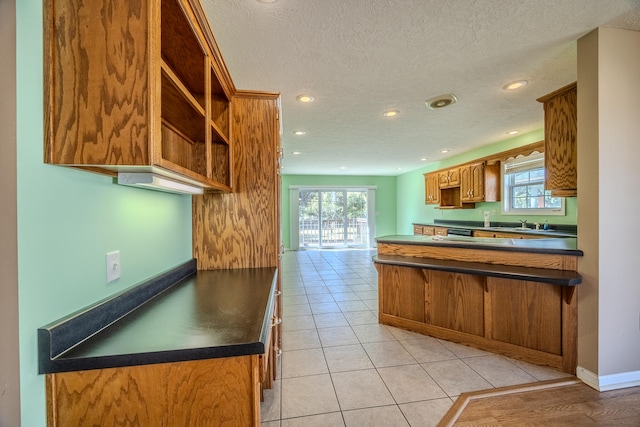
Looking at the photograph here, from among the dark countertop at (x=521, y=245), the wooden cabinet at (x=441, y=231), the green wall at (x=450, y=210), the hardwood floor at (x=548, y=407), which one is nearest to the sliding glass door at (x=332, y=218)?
the green wall at (x=450, y=210)

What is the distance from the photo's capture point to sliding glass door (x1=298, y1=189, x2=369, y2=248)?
8.59 meters

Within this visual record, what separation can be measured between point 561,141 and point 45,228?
3356 mm

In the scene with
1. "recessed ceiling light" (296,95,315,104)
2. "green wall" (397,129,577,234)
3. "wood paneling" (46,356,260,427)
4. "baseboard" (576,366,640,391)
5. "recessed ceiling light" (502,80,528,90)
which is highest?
"recessed ceiling light" (502,80,528,90)

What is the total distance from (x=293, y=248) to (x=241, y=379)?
25.0 ft

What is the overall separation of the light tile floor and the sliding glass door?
17.3ft

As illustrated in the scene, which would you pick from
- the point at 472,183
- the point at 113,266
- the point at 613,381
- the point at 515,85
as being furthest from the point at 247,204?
the point at 472,183

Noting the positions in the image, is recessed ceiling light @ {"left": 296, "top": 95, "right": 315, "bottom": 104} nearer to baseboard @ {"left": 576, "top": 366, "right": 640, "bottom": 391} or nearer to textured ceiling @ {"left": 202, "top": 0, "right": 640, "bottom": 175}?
textured ceiling @ {"left": 202, "top": 0, "right": 640, "bottom": 175}

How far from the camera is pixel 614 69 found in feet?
5.95

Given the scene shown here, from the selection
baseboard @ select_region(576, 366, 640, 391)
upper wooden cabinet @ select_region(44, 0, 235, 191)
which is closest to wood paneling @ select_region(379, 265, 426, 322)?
baseboard @ select_region(576, 366, 640, 391)

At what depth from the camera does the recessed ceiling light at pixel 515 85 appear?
2432 mm

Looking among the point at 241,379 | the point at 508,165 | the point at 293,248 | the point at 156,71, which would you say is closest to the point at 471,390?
the point at 241,379

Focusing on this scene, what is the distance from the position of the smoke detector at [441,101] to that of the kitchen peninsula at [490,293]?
4.70 ft

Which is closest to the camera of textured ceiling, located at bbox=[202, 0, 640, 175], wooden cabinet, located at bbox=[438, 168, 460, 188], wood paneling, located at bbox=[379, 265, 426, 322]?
textured ceiling, located at bbox=[202, 0, 640, 175]

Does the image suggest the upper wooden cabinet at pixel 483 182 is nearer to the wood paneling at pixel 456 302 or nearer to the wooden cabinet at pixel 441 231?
the wooden cabinet at pixel 441 231
